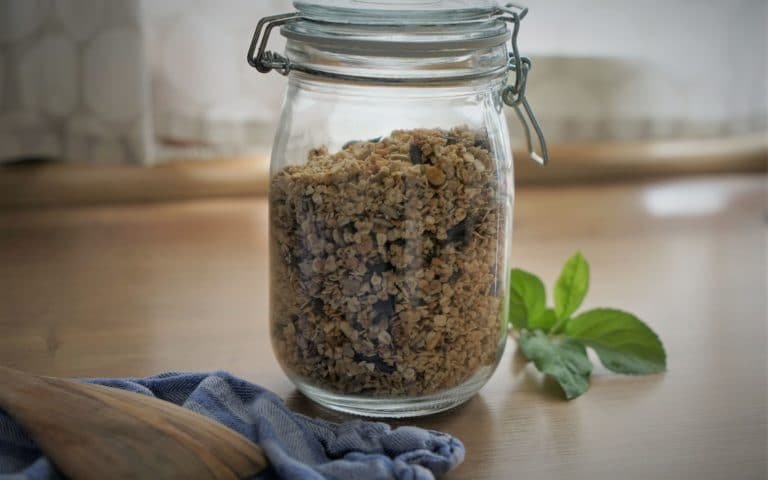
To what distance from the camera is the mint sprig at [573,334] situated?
0.83 meters

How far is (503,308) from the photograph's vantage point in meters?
0.77

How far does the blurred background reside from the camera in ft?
3.92

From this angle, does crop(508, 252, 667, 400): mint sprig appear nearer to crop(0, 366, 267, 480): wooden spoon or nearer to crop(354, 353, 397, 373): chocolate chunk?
crop(354, 353, 397, 373): chocolate chunk

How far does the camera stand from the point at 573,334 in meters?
0.87

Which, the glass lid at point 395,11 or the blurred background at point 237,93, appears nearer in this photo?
the glass lid at point 395,11

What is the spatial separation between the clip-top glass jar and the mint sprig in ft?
0.31

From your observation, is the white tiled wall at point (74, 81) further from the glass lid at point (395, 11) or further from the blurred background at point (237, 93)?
the glass lid at point (395, 11)

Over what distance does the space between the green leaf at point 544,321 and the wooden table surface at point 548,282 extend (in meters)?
0.06

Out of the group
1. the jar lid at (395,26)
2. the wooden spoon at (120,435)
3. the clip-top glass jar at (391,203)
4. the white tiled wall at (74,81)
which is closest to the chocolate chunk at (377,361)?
the clip-top glass jar at (391,203)

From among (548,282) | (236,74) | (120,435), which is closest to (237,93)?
(236,74)

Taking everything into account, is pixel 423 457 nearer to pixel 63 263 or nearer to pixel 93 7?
pixel 63 263

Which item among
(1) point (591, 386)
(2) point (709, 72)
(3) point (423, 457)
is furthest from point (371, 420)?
(2) point (709, 72)

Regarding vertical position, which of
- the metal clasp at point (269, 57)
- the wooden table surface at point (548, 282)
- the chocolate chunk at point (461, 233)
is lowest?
the wooden table surface at point (548, 282)

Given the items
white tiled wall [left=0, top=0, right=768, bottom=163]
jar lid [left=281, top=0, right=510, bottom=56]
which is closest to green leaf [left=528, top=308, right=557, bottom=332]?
jar lid [left=281, top=0, right=510, bottom=56]
